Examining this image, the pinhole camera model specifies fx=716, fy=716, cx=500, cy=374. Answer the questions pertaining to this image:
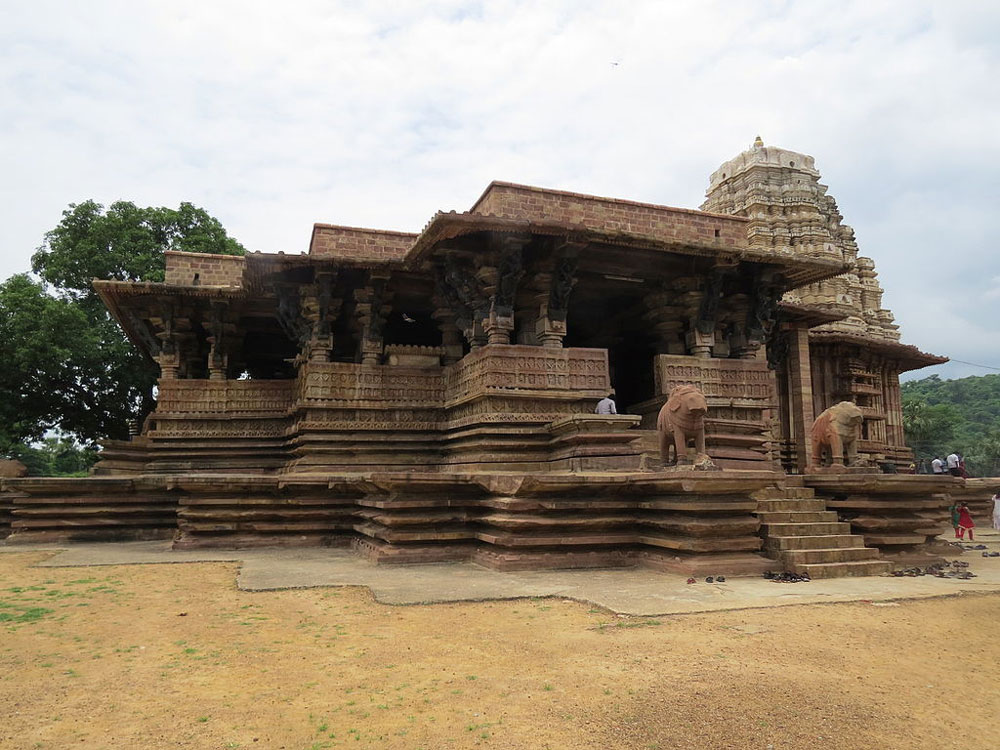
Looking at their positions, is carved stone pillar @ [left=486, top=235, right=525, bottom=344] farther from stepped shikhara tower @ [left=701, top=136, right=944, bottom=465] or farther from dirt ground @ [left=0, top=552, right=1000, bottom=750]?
stepped shikhara tower @ [left=701, top=136, right=944, bottom=465]

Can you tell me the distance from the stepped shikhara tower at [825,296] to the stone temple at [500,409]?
3414mm

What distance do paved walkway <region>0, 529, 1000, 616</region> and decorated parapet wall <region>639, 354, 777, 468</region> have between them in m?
3.78

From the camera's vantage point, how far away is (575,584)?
6809 millimetres

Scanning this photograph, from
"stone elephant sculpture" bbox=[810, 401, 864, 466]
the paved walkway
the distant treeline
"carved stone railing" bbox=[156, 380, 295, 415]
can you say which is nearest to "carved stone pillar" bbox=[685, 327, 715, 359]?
"stone elephant sculpture" bbox=[810, 401, 864, 466]

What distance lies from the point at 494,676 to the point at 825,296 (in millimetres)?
26387

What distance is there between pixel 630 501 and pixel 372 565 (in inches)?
123

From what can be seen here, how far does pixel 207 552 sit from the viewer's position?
32.9ft


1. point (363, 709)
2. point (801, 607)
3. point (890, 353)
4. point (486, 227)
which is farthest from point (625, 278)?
point (890, 353)

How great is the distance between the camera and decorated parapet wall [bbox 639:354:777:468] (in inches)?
471

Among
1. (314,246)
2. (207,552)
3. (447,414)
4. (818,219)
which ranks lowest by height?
(207,552)

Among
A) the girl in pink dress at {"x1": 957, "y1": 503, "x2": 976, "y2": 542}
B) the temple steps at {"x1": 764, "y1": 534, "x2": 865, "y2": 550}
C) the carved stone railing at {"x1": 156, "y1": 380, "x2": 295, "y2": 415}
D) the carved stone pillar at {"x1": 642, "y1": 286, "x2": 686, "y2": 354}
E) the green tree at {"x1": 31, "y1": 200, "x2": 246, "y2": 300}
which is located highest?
the green tree at {"x1": 31, "y1": 200, "x2": 246, "y2": 300}

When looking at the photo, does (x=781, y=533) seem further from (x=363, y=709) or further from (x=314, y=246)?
(x=314, y=246)

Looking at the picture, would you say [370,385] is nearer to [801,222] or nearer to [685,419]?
[685,419]

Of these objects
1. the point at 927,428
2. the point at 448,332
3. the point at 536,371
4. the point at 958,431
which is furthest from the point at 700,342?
the point at 958,431
